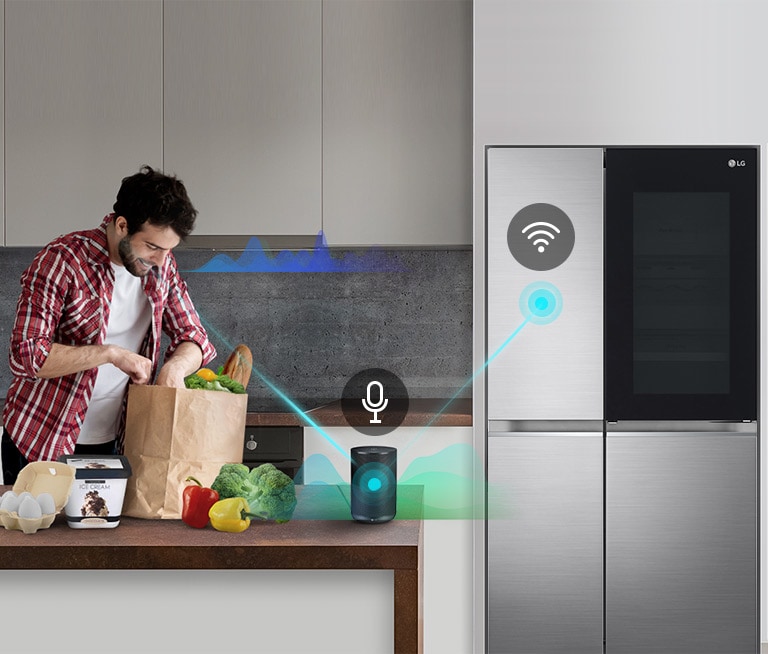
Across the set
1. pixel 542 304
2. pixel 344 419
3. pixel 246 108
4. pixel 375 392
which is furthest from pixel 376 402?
pixel 246 108

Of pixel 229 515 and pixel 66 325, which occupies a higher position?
pixel 66 325

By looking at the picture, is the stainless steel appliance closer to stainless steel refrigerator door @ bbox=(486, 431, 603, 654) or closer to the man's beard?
stainless steel refrigerator door @ bbox=(486, 431, 603, 654)

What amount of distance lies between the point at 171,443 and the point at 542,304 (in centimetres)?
151

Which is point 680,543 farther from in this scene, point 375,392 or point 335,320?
point 335,320

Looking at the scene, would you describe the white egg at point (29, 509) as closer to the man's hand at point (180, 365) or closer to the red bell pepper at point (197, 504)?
the red bell pepper at point (197, 504)

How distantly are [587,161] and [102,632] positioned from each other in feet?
6.55

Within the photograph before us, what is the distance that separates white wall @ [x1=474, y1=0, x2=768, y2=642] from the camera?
2.82 metres

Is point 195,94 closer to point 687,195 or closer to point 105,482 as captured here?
point 687,195

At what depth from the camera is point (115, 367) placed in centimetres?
212

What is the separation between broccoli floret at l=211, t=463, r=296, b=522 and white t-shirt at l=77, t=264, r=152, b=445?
2.36ft

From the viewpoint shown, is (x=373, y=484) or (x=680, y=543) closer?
(x=373, y=484)

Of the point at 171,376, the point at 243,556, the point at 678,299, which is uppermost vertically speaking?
the point at 678,299

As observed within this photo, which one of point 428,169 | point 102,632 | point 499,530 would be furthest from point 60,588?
point 428,169

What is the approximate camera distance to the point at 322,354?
3779mm
